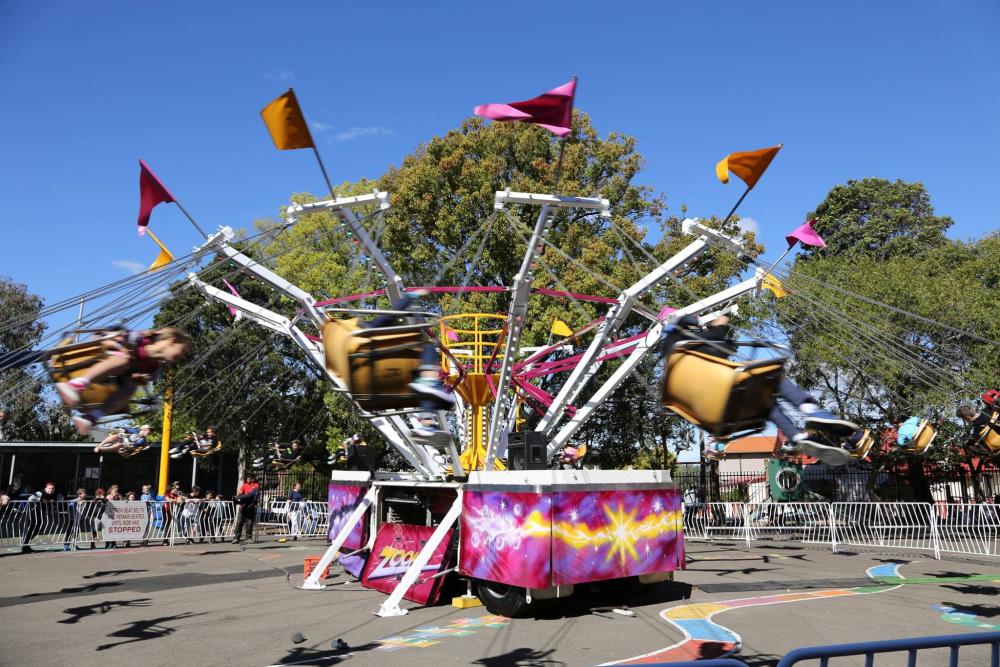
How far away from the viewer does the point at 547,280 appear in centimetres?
2348

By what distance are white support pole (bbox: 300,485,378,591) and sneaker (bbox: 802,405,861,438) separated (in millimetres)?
7855

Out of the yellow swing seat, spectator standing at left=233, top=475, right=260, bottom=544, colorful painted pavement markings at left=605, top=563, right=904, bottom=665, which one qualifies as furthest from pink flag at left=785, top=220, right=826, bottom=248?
spectator standing at left=233, top=475, right=260, bottom=544

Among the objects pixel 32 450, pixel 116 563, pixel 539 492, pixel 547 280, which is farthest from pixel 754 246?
pixel 32 450

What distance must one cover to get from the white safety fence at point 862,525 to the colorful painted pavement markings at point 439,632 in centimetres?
1208

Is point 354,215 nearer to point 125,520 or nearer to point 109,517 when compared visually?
point 109,517

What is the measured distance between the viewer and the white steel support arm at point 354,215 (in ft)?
32.4

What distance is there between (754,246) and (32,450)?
27.3m

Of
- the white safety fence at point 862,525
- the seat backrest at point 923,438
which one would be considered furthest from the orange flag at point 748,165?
the white safety fence at point 862,525

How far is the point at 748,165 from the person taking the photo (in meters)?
6.72

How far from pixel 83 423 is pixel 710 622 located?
23.5ft

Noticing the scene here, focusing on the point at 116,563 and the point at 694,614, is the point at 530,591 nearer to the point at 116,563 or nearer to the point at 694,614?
the point at 694,614

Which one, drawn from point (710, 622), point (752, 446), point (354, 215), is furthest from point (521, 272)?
point (752, 446)

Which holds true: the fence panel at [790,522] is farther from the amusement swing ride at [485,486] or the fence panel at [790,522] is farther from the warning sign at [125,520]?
the warning sign at [125,520]

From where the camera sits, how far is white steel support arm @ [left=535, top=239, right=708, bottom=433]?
398 inches
